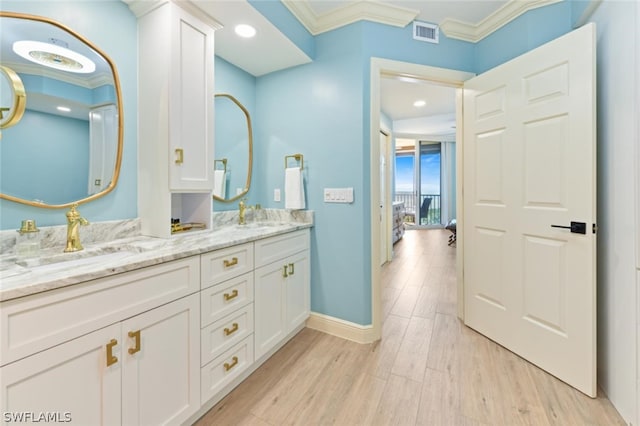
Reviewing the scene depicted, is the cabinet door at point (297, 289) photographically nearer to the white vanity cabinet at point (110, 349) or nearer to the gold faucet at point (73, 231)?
the white vanity cabinet at point (110, 349)

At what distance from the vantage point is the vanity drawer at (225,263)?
1388 mm

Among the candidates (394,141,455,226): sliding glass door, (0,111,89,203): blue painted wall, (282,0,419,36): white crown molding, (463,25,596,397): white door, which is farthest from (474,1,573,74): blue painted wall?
(394,141,455,226): sliding glass door

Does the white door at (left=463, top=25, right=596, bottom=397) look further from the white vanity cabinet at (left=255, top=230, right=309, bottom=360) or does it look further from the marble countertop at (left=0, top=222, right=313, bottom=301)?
the marble countertop at (left=0, top=222, right=313, bottom=301)

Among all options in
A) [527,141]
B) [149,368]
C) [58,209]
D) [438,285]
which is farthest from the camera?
[438,285]

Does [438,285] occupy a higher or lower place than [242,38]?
lower

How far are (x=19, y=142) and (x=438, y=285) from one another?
3.76m

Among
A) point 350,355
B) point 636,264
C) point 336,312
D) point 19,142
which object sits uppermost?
point 19,142

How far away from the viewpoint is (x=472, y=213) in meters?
2.27

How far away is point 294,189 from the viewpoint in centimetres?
231

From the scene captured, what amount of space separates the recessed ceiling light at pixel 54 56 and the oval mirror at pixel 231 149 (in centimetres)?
85

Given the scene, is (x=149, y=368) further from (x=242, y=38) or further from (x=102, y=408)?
(x=242, y=38)

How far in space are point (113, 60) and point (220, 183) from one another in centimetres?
100

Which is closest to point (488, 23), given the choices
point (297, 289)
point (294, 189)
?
point (294, 189)

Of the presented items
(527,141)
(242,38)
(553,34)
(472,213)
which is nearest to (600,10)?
(553,34)
